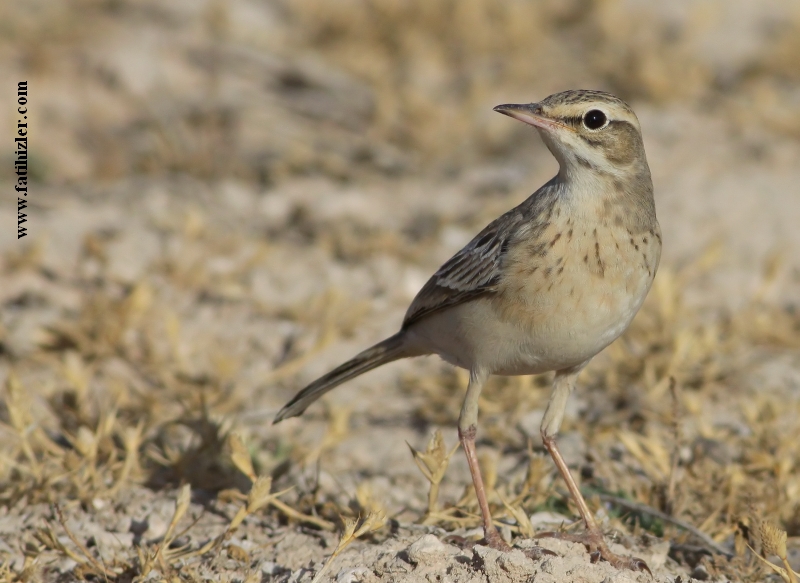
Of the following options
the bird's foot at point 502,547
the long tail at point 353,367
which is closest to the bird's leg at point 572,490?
the bird's foot at point 502,547

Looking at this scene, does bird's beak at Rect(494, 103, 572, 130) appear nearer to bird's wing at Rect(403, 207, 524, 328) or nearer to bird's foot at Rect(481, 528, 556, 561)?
bird's wing at Rect(403, 207, 524, 328)

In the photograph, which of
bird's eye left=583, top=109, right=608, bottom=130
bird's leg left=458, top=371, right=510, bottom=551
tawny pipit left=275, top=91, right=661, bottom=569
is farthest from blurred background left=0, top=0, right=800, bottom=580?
bird's eye left=583, top=109, right=608, bottom=130

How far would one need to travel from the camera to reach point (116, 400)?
17.5 ft

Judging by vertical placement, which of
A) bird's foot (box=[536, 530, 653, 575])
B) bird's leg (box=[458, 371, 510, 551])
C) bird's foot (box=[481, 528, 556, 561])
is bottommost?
bird's foot (box=[536, 530, 653, 575])

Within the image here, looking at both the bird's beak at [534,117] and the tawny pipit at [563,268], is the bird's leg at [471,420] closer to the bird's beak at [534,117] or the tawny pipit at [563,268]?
the tawny pipit at [563,268]

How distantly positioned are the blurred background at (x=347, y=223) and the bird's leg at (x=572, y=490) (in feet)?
1.75

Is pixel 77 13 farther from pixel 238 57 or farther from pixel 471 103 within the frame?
pixel 471 103

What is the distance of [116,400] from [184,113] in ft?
14.1

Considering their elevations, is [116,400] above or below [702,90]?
below

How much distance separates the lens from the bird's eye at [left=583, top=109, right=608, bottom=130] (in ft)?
13.5

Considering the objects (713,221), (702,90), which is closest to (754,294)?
(713,221)

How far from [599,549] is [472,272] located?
3.97 feet

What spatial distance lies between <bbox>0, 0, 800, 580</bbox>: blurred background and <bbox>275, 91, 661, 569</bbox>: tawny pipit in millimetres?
895

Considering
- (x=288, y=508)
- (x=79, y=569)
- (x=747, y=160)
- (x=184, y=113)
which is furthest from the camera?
(x=184, y=113)
